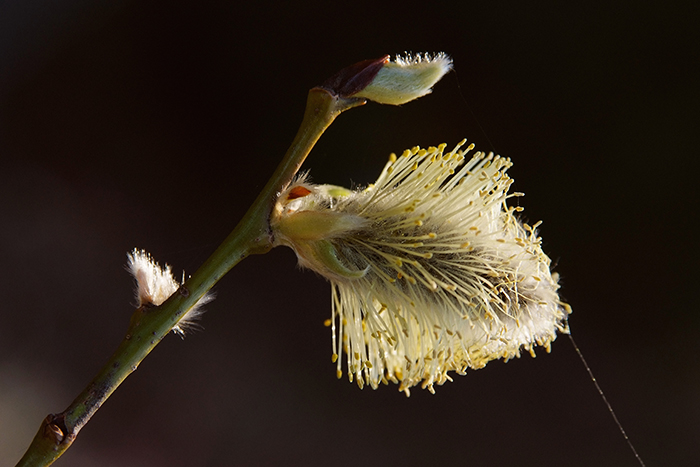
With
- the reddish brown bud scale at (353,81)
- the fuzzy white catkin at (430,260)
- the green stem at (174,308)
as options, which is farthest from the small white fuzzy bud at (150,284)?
the reddish brown bud scale at (353,81)

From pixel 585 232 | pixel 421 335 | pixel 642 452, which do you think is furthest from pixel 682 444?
pixel 421 335

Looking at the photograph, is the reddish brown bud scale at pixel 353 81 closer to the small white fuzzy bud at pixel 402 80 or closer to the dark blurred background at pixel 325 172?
the small white fuzzy bud at pixel 402 80

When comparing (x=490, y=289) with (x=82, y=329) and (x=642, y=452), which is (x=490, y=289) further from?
(x=642, y=452)

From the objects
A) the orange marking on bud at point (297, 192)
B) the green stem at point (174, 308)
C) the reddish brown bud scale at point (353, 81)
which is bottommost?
the green stem at point (174, 308)

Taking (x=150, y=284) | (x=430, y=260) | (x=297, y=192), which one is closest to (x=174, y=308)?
(x=150, y=284)

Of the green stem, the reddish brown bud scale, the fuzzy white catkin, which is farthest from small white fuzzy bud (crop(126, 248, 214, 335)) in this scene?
the reddish brown bud scale
